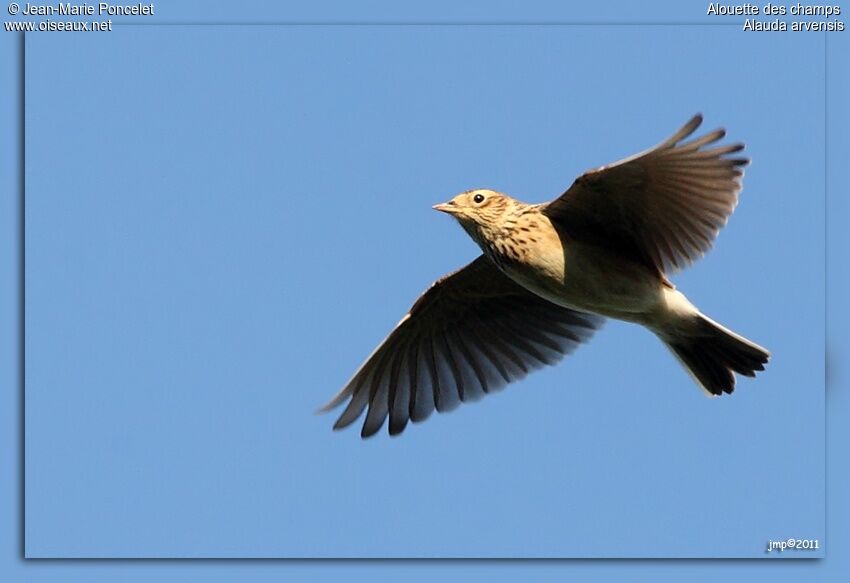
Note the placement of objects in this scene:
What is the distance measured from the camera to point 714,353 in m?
10.1

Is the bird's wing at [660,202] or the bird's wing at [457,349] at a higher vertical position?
the bird's wing at [660,202]

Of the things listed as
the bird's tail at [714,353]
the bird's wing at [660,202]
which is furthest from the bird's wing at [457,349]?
the bird's wing at [660,202]

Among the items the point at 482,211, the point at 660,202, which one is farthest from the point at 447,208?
the point at 660,202

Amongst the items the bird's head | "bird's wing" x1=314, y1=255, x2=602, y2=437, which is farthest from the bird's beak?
"bird's wing" x1=314, y1=255, x2=602, y2=437

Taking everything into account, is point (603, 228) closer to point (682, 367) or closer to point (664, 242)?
point (664, 242)

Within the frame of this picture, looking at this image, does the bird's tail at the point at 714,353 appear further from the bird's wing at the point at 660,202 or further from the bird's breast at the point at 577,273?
the bird's wing at the point at 660,202

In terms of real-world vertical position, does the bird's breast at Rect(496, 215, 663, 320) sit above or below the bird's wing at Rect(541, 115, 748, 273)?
below

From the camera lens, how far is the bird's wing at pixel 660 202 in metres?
9.02

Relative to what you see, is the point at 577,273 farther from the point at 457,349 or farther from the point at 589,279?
the point at 457,349

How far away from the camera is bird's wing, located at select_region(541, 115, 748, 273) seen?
9.02 metres

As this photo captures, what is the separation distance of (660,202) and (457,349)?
255 centimetres

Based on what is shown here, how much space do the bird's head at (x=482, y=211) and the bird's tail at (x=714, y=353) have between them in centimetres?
148

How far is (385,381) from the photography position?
11.2m

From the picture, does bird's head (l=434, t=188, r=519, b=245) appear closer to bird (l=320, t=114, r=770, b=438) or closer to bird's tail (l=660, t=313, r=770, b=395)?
bird (l=320, t=114, r=770, b=438)
